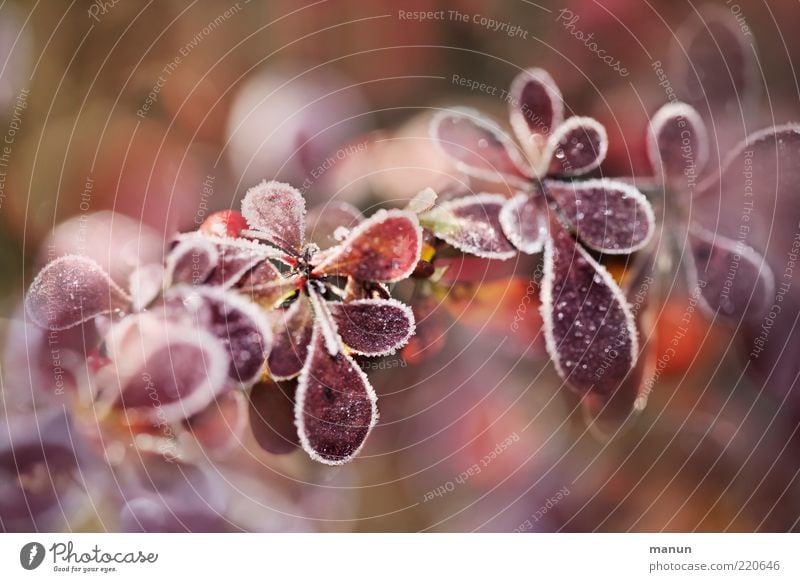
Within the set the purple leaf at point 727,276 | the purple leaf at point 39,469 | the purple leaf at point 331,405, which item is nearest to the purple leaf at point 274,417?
the purple leaf at point 331,405

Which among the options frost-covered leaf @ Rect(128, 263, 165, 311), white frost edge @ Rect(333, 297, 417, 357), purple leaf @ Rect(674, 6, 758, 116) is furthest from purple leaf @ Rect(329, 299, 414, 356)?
purple leaf @ Rect(674, 6, 758, 116)

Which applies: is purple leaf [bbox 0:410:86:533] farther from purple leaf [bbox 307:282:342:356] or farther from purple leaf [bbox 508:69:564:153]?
purple leaf [bbox 508:69:564:153]

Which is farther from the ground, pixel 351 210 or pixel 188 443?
pixel 351 210

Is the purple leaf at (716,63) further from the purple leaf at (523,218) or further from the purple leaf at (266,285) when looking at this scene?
the purple leaf at (266,285)

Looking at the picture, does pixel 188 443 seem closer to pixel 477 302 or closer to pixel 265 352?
pixel 265 352

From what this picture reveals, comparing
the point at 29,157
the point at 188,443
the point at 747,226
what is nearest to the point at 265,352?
the point at 188,443

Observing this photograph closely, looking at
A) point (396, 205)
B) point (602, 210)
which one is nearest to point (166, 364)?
point (396, 205)

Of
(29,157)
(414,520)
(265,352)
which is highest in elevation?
(29,157)

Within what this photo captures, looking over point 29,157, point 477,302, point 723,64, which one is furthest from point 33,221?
point 723,64
